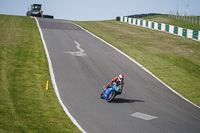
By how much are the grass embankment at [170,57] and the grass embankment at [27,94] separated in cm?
935

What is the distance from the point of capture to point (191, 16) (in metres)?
79.8

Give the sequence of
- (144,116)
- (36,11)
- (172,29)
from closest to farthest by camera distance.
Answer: (144,116) → (172,29) → (36,11)

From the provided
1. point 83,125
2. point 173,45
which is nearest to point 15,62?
point 83,125

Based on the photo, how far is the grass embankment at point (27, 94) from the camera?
37.6ft

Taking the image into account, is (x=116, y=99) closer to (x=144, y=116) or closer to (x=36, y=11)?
(x=144, y=116)

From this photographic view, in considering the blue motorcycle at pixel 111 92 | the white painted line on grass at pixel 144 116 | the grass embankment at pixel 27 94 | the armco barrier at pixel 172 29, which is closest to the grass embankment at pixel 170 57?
the armco barrier at pixel 172 29

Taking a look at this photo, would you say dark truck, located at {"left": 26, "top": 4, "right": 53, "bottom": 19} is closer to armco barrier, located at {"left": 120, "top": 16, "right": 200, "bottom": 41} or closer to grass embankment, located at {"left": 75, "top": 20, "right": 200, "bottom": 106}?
armco barrier, located at {"left": 120, "top": 16, "right": 200, "bottom": 41}

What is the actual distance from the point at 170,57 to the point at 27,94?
17.8 m

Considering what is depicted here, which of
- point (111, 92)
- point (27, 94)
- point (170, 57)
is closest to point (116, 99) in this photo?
point (111, 92)

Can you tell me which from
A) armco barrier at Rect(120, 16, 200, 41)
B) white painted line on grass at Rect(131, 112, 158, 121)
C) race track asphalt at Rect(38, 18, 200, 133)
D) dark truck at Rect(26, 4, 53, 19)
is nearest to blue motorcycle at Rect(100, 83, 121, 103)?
race track asphalt at Rect(38, 18, 200, 133)

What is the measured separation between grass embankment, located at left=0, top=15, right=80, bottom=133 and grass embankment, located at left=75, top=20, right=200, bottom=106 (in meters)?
9.35

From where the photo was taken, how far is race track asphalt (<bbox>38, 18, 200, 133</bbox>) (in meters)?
12.7

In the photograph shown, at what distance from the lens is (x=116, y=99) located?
1678 centimetres

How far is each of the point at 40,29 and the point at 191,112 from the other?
27.6m
